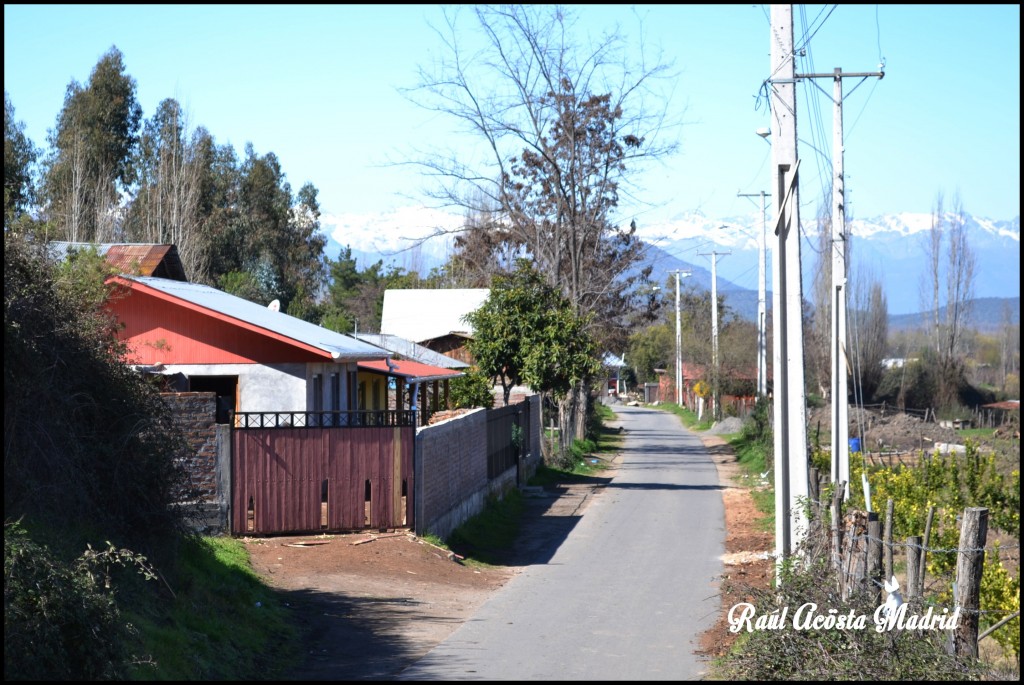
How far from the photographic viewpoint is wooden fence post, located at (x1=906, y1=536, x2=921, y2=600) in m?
8.92

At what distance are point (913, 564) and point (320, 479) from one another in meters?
8.61

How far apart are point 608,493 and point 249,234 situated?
43.1 m

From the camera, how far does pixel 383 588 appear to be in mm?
13109

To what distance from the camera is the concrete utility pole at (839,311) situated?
2033 cm

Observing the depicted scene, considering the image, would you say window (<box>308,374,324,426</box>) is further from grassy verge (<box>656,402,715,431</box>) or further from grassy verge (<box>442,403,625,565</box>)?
grassy verge (<box>656,402,715,431</box>)

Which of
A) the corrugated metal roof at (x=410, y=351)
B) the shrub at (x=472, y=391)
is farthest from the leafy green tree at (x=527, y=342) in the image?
the corrugated metal roof at (x=410, y=351)

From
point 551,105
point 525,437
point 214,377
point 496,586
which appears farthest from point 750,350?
point 496,586

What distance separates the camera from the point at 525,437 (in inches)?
1121

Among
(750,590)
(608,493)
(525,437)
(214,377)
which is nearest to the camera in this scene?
(750,590)

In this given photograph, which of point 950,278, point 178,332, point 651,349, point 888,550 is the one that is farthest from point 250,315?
point 651,349

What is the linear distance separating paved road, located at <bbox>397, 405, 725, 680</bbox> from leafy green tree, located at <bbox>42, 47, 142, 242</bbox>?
99.8 feet

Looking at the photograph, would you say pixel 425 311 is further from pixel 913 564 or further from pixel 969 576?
pixel 969 576

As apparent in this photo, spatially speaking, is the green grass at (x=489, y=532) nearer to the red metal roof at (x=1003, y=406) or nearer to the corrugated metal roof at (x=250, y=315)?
the corrugated metal roof at (x=250, y=315)

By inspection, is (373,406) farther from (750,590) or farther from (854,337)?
(854,337)
